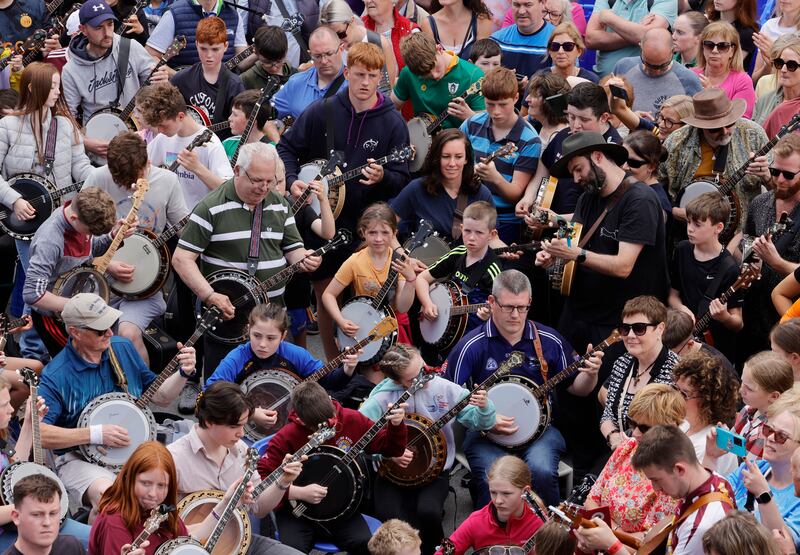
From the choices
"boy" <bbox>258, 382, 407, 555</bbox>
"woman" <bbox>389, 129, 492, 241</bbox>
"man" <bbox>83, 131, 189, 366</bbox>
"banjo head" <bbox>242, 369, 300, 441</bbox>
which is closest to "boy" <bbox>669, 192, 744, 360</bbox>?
"woman" <bbox>389, 129, 492, 241</bbox>

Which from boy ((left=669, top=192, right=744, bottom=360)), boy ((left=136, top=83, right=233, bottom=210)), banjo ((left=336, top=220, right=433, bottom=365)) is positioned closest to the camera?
boy ((left=669, top=192, right=744, bottom=360))

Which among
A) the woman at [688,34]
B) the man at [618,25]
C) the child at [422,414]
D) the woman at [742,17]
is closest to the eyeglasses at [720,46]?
the woman at [688,34]

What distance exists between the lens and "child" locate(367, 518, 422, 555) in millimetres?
7660

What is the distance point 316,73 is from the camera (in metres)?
12.0

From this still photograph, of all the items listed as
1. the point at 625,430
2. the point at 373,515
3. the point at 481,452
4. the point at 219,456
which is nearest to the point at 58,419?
the point at 219,456

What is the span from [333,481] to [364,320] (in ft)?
6.11

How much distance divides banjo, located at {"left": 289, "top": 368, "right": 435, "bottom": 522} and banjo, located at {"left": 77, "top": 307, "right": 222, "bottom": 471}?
108cm

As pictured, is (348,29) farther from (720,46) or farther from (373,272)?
(720,46)

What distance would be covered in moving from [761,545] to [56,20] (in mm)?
9259

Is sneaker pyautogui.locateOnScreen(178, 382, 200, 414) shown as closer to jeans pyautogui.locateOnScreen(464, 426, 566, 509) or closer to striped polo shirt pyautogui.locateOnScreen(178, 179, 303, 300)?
striped polo shirt pyautogui.locateOnScreen(178, 179, 303, 300)

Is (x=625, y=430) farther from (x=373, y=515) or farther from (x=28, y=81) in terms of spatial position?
(x=28, y=81)

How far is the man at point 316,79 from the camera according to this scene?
11.7 m

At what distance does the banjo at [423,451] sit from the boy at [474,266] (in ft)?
4.18

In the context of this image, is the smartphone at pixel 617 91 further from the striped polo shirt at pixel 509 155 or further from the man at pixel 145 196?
the man at pixel 145 196
